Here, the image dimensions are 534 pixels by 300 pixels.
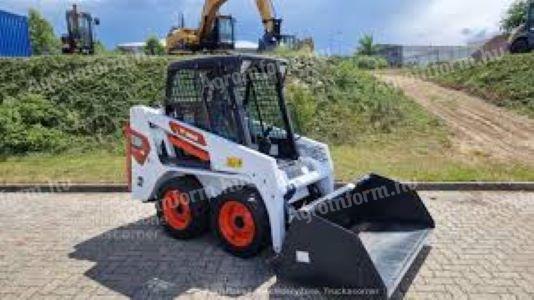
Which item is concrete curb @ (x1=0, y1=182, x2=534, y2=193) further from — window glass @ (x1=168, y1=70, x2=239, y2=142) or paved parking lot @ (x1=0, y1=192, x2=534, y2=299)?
window glass @ (x1=168, y1=70, x2=239, y2=142)

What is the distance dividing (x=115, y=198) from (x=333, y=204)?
4.30 m

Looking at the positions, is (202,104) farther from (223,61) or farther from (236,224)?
(236,224)

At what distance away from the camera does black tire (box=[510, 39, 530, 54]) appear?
23.6m

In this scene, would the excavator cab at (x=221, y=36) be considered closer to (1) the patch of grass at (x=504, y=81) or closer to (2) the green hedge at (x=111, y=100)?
(2) the green hedge at (x=111, y=100)

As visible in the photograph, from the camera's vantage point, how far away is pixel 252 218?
538 cm

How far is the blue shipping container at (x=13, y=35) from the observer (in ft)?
57.2

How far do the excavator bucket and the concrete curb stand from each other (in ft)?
8.93

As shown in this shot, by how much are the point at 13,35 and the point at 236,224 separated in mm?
15742

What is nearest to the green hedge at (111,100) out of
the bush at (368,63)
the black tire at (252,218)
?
the black tire at (252,218)

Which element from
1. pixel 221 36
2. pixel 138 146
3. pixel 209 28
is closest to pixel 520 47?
pixel 221 36

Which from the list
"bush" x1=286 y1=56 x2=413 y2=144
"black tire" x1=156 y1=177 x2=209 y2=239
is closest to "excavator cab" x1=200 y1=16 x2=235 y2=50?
"bush" x1=286 y1=56 x2=413 y2=144

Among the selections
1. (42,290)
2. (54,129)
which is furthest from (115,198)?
(54,129)

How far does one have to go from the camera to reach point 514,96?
1695cm

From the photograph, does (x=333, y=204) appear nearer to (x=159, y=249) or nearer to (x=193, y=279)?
(x=193, y=279)
